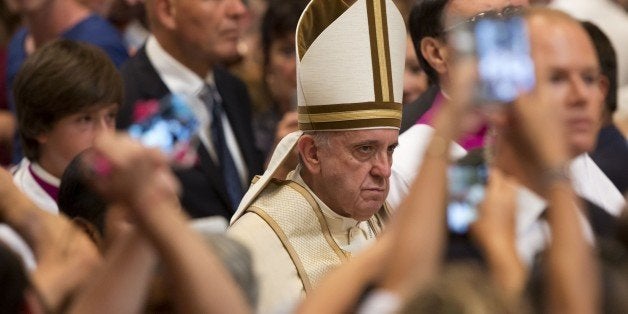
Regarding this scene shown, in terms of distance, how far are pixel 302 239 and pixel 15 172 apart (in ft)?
3.53

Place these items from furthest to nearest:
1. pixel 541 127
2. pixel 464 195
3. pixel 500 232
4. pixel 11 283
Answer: pixel 464 195, pixel 500 232, pixel 541 127, pixel 11 283

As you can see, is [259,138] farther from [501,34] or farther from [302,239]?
[501,34]

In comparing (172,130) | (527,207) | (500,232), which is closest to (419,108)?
(527,207)

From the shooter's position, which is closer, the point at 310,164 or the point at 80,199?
the point at 80,199

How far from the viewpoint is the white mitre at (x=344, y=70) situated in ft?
15.6

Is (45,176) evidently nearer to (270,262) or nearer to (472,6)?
(270,262)

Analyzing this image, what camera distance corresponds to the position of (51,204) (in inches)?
194

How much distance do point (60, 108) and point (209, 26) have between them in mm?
1177

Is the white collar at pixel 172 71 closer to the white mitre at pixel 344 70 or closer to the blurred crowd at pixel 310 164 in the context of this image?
the blurred crowd at pixel 310 164

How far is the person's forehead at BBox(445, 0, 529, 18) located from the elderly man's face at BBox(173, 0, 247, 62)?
3.42 feet

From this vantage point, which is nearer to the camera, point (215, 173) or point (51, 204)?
point (51, 204)

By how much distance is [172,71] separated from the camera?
19.7ft

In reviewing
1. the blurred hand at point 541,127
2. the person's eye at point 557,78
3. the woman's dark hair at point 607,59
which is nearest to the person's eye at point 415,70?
the woman's dark hair at point 607,59

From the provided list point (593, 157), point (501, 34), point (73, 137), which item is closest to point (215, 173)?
point (73, 137)
